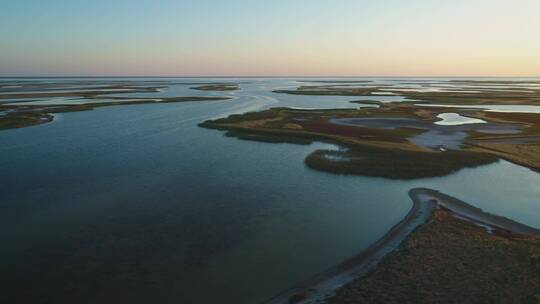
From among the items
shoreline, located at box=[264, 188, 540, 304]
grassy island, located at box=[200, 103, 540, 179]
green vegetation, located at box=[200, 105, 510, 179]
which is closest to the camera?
shoreline, located at box=[264, 188, 540, 304]

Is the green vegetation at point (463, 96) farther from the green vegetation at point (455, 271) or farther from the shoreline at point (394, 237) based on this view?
the green vegetation at point (455, 271)

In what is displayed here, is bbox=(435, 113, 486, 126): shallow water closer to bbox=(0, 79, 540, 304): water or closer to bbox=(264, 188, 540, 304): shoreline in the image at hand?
bbox=(0, 79, 540, 304): water

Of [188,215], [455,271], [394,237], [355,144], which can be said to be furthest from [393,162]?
[455,271]

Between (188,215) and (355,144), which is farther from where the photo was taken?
(355,144)

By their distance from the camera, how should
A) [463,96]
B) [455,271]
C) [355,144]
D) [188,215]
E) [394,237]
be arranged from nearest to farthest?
[455,271] → [394,237] → [188,215] → [355,144] → [463,96]

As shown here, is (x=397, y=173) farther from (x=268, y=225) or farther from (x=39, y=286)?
(x=39, y=286)

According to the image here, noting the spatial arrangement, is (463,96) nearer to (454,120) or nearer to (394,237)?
(454,120)

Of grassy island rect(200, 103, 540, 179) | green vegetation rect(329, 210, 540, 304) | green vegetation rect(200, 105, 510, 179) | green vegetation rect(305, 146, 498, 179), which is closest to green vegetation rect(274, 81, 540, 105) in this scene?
grassy island rect(200, 103, 540, 179)
